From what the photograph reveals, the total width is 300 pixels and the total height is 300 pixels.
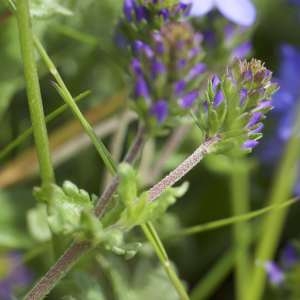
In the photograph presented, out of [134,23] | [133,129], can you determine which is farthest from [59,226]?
[133,129]

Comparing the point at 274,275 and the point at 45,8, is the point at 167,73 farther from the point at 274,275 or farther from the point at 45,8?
the point at 274,275

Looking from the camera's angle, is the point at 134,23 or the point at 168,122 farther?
the point at 134,23

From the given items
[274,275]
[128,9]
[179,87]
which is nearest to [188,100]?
[179,87]

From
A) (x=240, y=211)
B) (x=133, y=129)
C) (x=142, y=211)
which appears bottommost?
(x=142, y=211)

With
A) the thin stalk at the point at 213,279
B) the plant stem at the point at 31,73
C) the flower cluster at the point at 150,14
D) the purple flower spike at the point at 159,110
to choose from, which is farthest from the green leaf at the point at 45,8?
the thin stalk at the point at 213,279

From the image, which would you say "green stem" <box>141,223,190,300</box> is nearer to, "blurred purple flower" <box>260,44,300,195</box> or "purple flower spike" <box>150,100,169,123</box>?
"purple flower spike" <box>150,100,169,123</box>

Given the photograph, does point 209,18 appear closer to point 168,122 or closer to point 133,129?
point 133,129

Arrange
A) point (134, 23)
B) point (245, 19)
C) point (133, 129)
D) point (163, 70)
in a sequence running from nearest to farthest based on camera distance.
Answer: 1. point (163, 70)
2. point (134, 23)
3. point (245, 19)
4. point (133, 129)
